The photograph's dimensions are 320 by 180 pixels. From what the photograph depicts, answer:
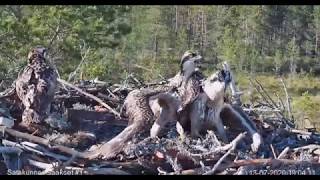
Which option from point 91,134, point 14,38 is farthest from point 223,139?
point 14,38

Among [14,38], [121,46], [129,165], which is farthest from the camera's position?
[121,46]

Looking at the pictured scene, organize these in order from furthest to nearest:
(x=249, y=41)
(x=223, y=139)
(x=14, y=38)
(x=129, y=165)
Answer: (x=249, y=41)
(x=14, y=38)
(x=223, y=139)
(x=129, y=165)

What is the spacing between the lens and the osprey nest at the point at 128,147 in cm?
309

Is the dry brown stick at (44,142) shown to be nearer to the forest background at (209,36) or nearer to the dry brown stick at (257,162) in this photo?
the dry brown stick at (257,162)

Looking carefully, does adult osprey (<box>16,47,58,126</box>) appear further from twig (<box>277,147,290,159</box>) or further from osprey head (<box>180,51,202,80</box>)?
twig (<box>277,147,290,159</box>)

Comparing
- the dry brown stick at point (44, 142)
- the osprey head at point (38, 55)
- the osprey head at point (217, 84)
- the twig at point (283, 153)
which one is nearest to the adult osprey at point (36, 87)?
the osprey head at point (38, 55)

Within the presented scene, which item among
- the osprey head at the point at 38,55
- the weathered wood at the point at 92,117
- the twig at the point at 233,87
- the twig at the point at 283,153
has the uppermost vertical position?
the osprey head at the point at 38,55

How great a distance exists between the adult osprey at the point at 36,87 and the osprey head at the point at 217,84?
91cm

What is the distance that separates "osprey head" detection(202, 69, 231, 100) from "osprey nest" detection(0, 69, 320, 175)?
0.22 m

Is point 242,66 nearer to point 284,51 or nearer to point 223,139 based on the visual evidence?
point 284,51

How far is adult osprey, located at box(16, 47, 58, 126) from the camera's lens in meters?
3.51

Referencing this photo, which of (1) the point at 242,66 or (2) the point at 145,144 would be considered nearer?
(2) the point at 145,144

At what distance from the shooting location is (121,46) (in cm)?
1905

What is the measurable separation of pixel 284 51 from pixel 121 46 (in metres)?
7.63
